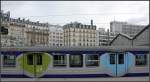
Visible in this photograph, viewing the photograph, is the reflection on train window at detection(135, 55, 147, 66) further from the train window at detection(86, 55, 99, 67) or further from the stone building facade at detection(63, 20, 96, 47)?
the stone building facade at detection(63, 20, 96, 47)

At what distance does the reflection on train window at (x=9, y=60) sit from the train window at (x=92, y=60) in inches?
205

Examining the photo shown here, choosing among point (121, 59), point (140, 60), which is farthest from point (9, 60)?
point (140, 60)

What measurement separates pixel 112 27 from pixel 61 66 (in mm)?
64579

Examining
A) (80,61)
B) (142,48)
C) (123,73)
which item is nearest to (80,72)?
(80,61)

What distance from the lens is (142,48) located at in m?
20.8

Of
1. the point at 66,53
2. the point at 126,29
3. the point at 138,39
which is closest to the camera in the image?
the point at 66,53

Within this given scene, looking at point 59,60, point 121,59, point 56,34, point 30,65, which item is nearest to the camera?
point 30,65

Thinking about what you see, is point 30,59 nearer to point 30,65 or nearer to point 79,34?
point 30,65

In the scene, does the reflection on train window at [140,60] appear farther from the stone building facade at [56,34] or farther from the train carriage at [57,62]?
the stone building facade at [56,34]

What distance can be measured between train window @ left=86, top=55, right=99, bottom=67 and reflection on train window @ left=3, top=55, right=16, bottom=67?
5212mm

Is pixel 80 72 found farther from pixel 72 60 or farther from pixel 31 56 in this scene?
pixel 31 56

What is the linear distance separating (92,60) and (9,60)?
586 centimetres

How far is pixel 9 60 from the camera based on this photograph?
20359 mm

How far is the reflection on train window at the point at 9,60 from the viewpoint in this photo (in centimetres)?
2027
